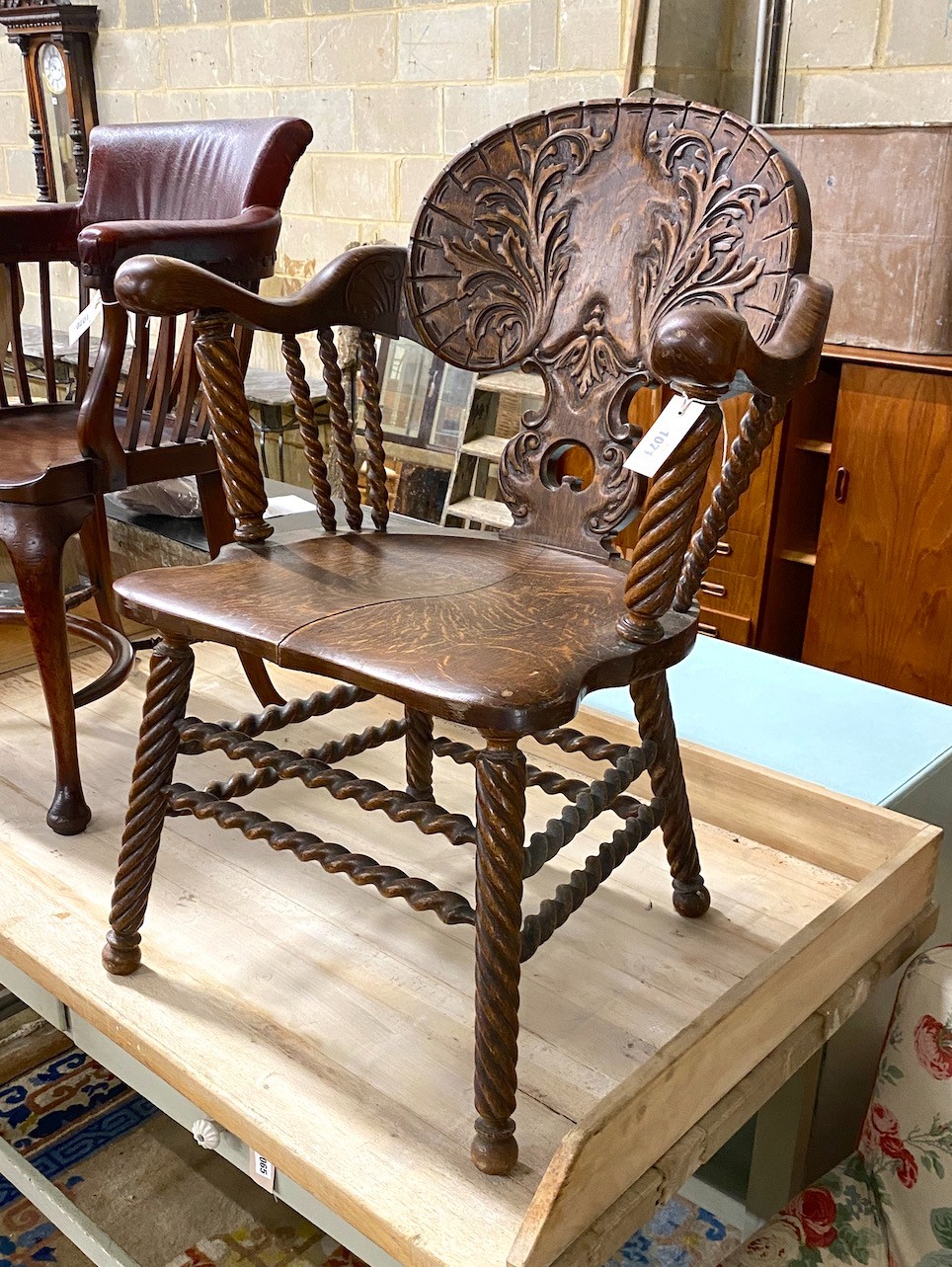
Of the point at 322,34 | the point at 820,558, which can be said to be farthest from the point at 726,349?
the point at 322,34

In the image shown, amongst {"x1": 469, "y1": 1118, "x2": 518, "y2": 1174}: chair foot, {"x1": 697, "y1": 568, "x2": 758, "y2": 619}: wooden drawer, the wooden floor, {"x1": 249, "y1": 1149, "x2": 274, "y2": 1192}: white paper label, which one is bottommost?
{"x1": 697, "y1": 568, "x2": 758, "y2": 619}: wooden drawer

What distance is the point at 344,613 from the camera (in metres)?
1.12

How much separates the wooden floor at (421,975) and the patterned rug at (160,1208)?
0.57 metres

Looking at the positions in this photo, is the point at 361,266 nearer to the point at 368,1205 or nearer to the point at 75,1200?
the point at 368,1205

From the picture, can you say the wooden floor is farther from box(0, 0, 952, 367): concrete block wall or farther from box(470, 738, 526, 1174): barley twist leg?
box(0, 0, 952, 367): concrete block wall

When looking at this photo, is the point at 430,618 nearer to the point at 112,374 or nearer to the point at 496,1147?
the point at 496,1147

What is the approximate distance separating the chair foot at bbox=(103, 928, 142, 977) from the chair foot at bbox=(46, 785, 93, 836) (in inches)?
13.1

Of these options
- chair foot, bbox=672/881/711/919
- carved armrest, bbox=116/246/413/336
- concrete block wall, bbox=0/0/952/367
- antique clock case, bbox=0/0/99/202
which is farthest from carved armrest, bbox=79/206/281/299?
antique clock case, bbox=0/0/99/202

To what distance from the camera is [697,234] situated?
1.26 meters

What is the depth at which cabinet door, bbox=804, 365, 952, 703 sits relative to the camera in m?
2.58

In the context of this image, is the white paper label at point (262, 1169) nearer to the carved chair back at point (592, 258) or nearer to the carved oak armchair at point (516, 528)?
the carved oak armchair at point (516, 528)

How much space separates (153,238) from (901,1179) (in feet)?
4.68

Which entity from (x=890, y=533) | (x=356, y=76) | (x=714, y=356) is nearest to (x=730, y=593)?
(x=890, y=533)

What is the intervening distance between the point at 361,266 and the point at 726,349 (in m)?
0.61
